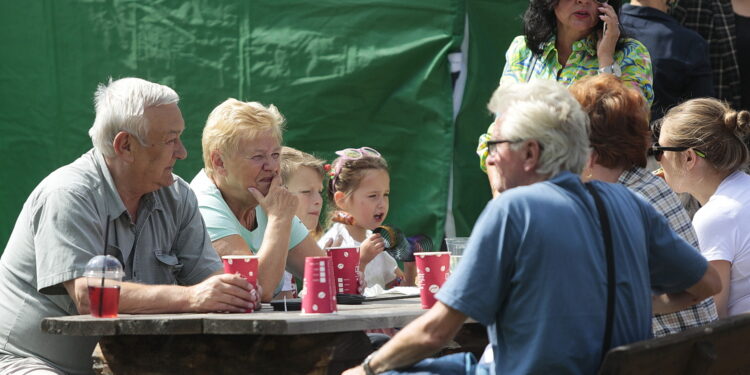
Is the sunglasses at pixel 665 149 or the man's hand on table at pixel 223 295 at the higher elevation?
the sunglasses at pixel 665 149

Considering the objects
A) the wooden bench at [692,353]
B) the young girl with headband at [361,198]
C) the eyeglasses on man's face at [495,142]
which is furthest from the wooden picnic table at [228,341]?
the young girl with headband at [361,198]

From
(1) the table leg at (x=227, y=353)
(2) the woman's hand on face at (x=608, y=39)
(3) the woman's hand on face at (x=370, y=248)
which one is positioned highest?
(2) the woman's hand on face at (x=608, y=39)

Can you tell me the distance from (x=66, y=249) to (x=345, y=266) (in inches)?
43.3

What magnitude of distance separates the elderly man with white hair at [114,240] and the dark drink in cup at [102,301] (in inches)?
7.8

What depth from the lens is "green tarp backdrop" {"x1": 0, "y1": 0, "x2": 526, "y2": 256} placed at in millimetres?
6289

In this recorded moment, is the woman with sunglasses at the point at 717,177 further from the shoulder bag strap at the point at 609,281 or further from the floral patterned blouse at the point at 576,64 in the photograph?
Answer: the shoulder bag strap at the point at 609,281

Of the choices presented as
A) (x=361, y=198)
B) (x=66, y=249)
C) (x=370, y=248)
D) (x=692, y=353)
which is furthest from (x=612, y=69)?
(x=66, y=249)

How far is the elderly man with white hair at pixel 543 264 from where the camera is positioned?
264 centimetres

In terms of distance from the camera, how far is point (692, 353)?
288cm

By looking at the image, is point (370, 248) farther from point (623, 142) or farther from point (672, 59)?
point (672, 59)

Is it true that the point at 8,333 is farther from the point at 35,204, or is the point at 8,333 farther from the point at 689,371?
the point at 689,371

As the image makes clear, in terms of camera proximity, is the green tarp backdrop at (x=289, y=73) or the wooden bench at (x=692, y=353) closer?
the wooden bench at (x=692, y=353)

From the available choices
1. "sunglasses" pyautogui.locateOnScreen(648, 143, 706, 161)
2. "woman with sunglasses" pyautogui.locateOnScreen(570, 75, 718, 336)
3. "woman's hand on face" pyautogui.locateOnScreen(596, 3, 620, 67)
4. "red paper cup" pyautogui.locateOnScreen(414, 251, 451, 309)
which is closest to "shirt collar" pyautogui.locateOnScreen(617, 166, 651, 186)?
"woman with sunglasses" pyautogui.locateOnScreen(570, 75, 718, 336)

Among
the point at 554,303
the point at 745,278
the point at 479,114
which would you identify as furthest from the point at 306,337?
the point at 479,114
